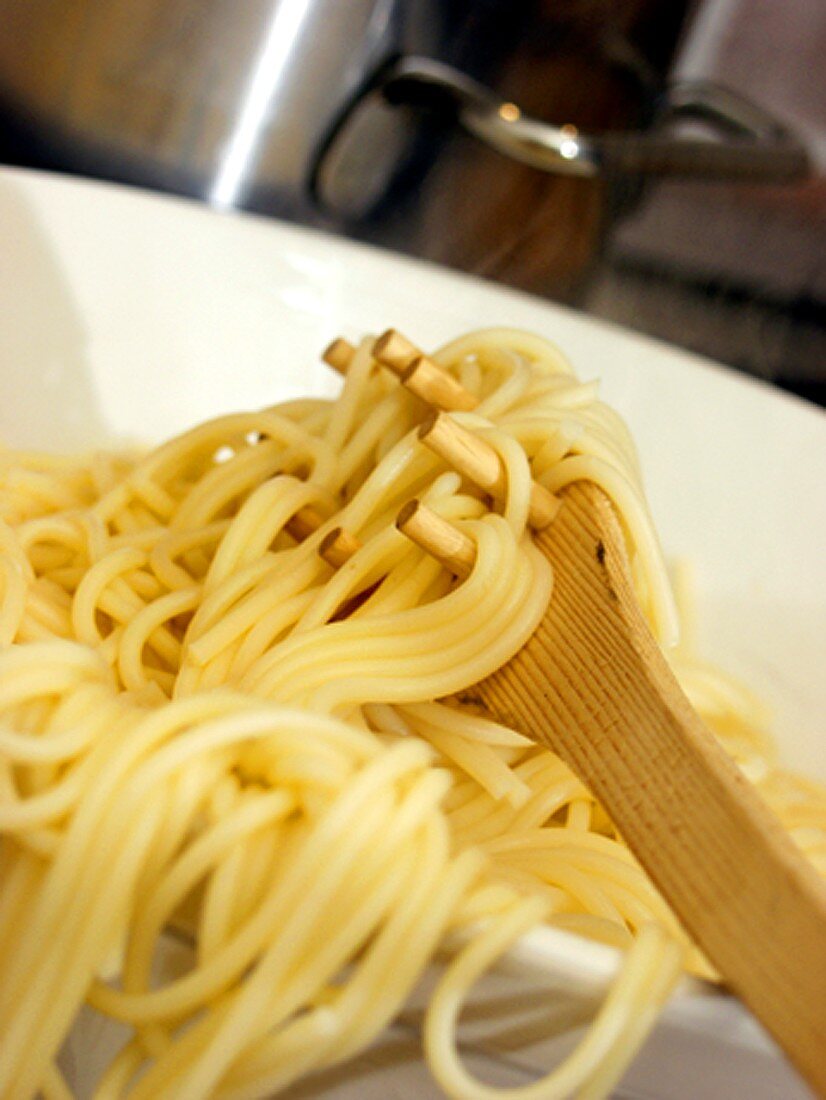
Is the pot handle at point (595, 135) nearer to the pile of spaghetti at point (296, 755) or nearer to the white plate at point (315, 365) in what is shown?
the white plate at point (315, 365)

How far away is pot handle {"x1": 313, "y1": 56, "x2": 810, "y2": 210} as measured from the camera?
4.62 ft

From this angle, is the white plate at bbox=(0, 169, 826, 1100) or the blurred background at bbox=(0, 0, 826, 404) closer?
the white plate at bbox=(0, 169, 826, 1100)

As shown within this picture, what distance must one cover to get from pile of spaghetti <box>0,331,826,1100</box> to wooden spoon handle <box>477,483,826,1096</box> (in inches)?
0.9

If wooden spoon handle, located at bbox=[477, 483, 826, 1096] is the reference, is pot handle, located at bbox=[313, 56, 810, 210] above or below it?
above

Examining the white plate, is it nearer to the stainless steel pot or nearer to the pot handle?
the stainless steel pot

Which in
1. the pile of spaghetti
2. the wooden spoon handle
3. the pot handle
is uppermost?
the pot handle

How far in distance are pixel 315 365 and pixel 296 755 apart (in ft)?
2.37

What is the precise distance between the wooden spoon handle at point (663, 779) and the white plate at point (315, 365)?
405 mm

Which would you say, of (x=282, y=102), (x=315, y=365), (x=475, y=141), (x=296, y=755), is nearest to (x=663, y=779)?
(x=296, y=755)

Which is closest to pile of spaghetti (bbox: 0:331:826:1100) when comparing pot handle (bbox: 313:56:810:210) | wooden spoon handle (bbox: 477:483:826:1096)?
wooden spoon handle (bbox: 477:483:826:1096)

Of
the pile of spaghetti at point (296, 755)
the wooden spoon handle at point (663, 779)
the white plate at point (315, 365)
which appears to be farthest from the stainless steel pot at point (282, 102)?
the wooden spoon handle at point (663, 779)

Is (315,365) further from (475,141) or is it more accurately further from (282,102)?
(475,141)

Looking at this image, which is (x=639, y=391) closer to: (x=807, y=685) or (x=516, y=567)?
(x=807, y=685)

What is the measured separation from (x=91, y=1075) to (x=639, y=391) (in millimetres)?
862
